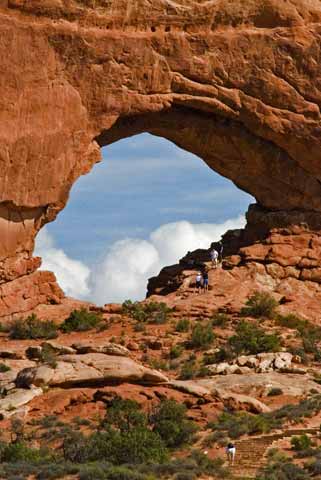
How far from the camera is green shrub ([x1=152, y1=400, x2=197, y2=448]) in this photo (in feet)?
113

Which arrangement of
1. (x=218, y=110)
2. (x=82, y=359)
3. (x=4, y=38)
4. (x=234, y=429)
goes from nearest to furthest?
(x=234, y=429) → (x=82, y=359) → (x=4, y=38) → (x=218, y=110)

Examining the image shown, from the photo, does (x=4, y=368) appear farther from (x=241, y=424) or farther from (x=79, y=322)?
(x=241, y=424)

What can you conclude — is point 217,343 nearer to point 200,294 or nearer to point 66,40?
point 200,294

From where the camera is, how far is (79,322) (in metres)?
43.2

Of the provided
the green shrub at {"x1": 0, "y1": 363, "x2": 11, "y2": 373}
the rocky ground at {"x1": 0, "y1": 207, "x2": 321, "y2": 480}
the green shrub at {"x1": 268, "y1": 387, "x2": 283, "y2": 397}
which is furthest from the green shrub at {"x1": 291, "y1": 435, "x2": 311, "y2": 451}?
the green shrub at {"x1": 0, "y1": 363, "x2": 11, "y2": 373}

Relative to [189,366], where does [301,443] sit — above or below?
below

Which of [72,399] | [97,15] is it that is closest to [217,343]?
[72,399]

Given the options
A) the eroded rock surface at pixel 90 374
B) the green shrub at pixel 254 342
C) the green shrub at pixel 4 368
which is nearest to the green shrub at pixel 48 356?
the eroded rock surface at pixel 90 374

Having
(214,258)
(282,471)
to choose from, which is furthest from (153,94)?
(282,471)

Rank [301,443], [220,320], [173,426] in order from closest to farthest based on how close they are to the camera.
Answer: [301,443] → [173,426] → [220,320]

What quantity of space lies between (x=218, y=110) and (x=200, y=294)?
5483 mm

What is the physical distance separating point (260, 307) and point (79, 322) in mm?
5343

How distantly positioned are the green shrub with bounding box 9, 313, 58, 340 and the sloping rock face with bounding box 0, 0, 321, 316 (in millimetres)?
712

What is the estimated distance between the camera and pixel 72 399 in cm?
3631
